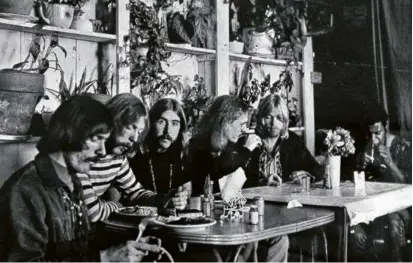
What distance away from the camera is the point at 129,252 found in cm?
249

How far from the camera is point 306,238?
3934 mm

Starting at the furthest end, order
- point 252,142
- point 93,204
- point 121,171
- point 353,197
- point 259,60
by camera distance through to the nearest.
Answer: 1. point 259,60
2. point 252,142
3. point 353,197
4. point 121,171
5. point 93,204

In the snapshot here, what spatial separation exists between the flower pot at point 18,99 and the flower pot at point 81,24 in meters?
0.48

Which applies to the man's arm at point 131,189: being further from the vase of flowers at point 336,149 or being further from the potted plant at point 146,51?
the vase of flowers at point 336,149

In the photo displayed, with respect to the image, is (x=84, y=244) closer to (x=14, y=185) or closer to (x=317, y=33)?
(x=14, y=185)

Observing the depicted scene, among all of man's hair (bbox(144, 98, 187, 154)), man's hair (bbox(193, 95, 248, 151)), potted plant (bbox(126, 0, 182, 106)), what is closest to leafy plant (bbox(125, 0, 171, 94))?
potted plant (bbox(126, 0, 182, 106))

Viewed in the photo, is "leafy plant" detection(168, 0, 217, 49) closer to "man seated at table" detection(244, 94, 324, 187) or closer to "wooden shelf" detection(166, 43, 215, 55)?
"wooden shelf" detection(166, 43, 215, 55)

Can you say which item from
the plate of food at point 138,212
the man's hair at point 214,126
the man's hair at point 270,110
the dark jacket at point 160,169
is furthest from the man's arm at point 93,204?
the man's hair at point 270,110

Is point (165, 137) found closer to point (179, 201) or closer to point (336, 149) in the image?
point (179, 201)

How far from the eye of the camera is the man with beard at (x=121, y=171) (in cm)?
295

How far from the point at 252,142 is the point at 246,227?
167cm

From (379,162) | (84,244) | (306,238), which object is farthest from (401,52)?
(84,244)

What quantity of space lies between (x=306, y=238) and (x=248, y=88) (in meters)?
1.29

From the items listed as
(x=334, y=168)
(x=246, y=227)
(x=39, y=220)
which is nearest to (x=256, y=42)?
(x=334, y=168)
